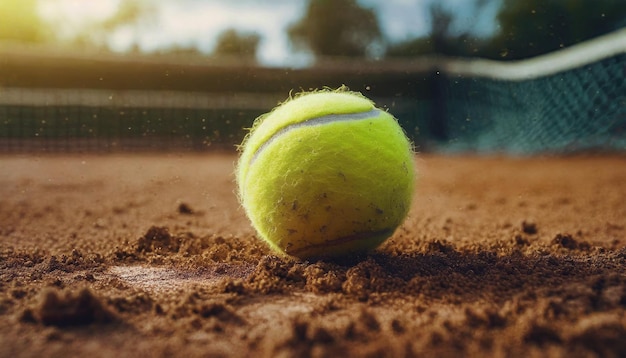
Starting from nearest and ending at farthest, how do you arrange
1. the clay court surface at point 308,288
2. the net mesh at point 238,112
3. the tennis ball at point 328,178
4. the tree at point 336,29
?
the clay court surface at point 308,288
the tennis ball at point 328,178
the net mesh at point 238,112
the tree at point 336,29

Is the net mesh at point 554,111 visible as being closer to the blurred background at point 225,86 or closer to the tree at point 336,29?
the blurred background at point 225,86

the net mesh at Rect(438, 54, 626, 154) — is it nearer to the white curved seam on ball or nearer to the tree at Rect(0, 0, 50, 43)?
the white curved seam on ball

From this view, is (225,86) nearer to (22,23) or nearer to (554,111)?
(554,111)

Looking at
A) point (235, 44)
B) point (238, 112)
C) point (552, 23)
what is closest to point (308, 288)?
point (552, 23)

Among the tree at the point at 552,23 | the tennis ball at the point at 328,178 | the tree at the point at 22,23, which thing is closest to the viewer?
the tennis ball at the point at 328,178

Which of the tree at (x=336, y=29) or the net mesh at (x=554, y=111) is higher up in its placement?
the tree at (x=336, y=29)

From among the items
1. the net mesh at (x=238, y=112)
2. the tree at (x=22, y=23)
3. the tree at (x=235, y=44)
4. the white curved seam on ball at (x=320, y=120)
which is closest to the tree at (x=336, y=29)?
the tree at (x=235, y=44)

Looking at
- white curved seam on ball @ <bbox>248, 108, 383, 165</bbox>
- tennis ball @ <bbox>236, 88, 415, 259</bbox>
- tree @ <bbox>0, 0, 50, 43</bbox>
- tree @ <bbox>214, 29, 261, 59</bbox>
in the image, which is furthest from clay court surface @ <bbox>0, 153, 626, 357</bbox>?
tree @ <bbox>0, 0, 50, 43</bbox>
